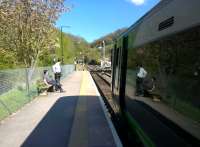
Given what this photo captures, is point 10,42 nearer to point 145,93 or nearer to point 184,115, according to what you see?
point 145,93

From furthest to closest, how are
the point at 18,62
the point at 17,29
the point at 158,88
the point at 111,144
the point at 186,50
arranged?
the point at 18,62 → the point at 17,29 → the point at 111,144 → the point at 158,88 → the point at 186,50

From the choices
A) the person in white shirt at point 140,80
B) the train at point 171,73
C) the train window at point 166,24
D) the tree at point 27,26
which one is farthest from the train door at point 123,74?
the tree at point 27,26

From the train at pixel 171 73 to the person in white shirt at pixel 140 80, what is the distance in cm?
10

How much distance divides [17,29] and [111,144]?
18.4m

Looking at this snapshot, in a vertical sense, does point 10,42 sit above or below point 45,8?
below

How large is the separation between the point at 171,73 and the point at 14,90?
12221 millimetres

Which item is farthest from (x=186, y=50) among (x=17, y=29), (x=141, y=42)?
(x=17, y=29)

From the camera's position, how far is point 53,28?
28594 millimetres

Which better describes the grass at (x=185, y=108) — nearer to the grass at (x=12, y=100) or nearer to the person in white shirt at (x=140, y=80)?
the person in white shirt at (x=140, y=80)

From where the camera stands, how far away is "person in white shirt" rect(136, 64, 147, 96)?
7.64 meters

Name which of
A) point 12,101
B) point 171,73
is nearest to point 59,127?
point 12,101

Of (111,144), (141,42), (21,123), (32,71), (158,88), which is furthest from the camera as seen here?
(32,71)

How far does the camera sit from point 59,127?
11289 mm

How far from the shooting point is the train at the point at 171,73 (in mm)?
4496
